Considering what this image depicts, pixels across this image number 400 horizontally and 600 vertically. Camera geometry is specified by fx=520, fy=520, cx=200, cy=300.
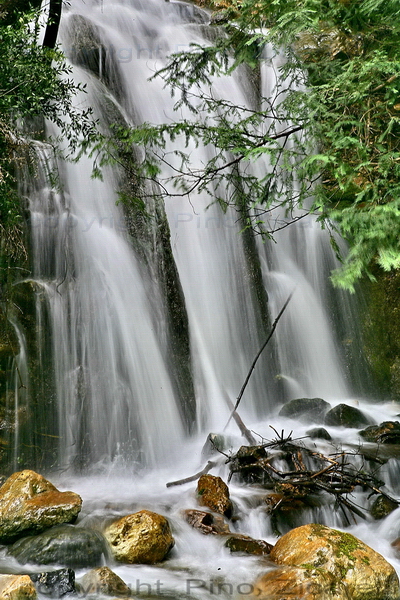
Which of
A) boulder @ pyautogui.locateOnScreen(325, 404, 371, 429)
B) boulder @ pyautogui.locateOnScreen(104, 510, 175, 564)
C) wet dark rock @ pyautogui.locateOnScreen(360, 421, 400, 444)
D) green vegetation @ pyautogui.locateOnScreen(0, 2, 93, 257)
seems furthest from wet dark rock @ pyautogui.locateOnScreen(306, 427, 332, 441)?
Result: green vegetation @ pyautogui.locateOnScreen(0, 2, 93, 257)

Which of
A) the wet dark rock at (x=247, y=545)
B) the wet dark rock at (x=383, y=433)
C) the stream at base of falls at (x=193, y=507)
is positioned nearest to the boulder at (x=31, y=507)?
the stream at base of falls at (x=193, y=507)

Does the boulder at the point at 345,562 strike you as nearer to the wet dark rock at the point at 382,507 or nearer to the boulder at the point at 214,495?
the boulder at the point at 214,495

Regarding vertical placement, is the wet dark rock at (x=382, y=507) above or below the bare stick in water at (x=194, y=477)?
below

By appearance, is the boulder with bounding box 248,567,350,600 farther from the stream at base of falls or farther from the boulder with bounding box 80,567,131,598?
the boulder with bounding box 80,567,131,598

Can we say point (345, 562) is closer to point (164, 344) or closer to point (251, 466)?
point (251, 466)

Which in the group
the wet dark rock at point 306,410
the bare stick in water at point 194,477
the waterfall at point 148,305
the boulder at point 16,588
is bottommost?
the boulder at point 16,588

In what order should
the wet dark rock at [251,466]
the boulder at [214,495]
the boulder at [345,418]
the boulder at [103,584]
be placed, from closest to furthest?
the boulder at [103,584]
the boulder at [214,495]
the wet dark rock at [251,466]
the boulder at [345,418]

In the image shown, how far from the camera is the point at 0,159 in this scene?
6.32 metres

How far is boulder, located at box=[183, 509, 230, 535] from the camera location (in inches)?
203

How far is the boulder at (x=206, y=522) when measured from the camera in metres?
5.16

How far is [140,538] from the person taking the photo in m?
4.68

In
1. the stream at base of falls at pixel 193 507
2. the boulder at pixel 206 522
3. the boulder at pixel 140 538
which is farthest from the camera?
the boulder at pixel 206 522

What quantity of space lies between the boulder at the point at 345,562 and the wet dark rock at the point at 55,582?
169 cm

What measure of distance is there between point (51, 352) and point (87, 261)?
172 centimetres
